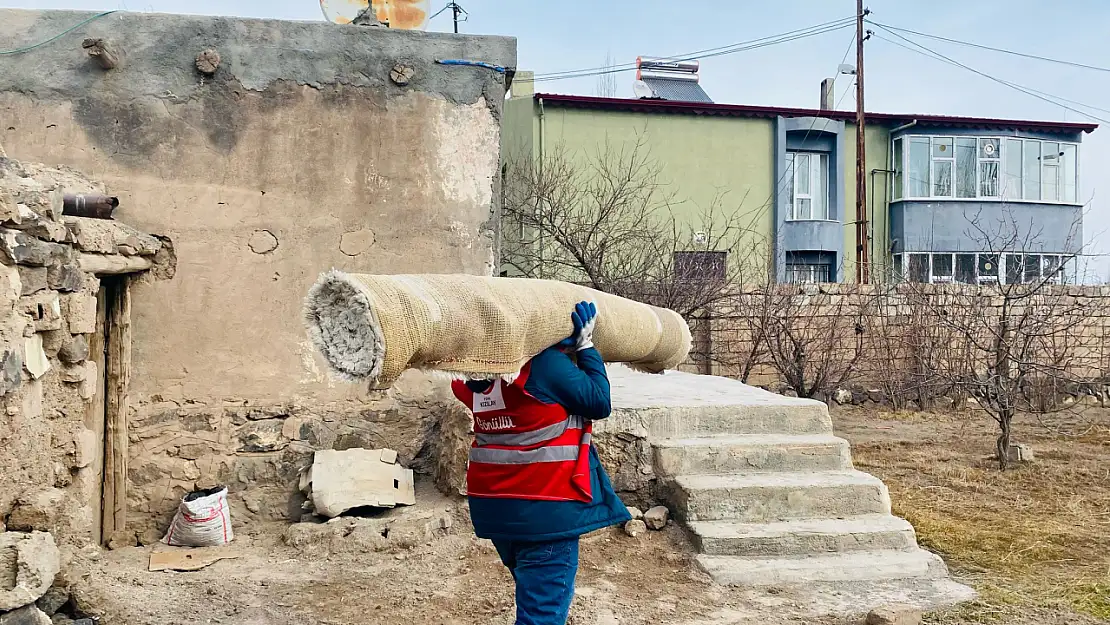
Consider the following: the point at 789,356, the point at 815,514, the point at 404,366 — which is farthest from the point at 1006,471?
the point at 404,366

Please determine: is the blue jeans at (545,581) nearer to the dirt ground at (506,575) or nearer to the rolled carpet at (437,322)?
the rolled carpet at (437,322)

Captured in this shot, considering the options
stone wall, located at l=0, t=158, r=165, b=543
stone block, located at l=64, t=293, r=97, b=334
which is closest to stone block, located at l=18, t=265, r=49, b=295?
stone wall, located at l=0, t=158, r=165, b=543

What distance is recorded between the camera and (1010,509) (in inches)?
242

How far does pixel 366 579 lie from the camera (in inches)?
186

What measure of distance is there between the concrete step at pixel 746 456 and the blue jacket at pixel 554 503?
101 inches

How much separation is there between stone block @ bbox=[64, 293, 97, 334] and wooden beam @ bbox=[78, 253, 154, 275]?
174 mm

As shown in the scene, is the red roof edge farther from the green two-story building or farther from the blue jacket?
the blue jacket

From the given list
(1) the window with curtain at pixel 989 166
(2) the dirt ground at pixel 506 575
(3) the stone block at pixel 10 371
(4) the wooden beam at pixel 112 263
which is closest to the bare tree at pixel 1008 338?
(2) the dirt ground at pixel 506 575

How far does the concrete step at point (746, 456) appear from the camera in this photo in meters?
5.43

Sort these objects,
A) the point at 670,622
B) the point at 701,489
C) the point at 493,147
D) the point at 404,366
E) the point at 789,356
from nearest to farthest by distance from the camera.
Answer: the point at 404,366 → the point at 670,622 → the point at 701,489 → the point at 493,147 → the point at 789,356

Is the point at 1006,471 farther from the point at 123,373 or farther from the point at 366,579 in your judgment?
the point at 123,373

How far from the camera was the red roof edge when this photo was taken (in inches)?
650

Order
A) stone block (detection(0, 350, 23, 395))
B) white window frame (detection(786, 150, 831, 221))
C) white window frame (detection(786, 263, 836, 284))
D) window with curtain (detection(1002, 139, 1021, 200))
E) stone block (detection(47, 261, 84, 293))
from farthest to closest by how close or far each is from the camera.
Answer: white window frame (detection(786, 263, 836, 284))
window with curtain (detection(1002, 139, 1021, 200))
white window frame (detection(786, 150, 831, 221))
stone block (detection(47, 261, 84, 293))
stone block (detection(0, 350, 23, 395))

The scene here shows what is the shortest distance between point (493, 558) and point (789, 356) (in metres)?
7.94
